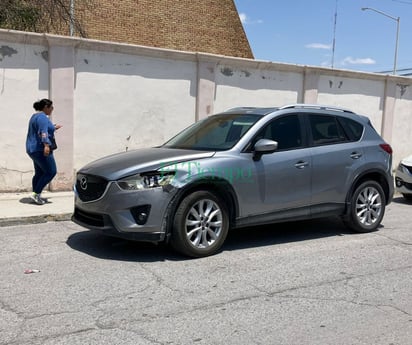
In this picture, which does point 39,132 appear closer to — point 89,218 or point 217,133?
point 89,218

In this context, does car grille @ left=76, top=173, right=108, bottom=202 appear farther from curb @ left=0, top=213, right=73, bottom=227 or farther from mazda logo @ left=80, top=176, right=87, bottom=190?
curb @ left=0, top=213, right=73, bottom=227

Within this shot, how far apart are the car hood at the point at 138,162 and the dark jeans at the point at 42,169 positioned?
257 centimetres

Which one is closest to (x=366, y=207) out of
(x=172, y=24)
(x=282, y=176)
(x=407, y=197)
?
(x=282, y=176)

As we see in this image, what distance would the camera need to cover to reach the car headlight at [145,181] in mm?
5516

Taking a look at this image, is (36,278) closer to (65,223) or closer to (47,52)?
(65,223)

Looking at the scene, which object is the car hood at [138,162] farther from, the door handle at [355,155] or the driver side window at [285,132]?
the door handle at [355,155]

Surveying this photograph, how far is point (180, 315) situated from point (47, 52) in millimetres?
6929

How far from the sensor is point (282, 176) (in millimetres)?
6367

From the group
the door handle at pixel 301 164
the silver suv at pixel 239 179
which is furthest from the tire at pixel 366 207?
the door handle at pixel 301 164

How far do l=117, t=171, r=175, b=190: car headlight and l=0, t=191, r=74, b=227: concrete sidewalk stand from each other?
2855mm

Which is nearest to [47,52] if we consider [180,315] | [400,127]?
[180,315]

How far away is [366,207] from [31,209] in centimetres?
533

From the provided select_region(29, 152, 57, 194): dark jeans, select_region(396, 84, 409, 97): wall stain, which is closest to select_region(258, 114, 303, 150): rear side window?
select_region(29, 152, 57, 194): dark jeans

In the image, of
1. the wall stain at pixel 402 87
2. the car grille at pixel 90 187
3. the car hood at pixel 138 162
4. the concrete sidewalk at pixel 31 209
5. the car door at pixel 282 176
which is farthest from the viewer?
the wall stain at pixel 402 87
